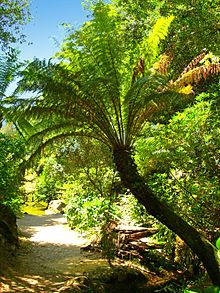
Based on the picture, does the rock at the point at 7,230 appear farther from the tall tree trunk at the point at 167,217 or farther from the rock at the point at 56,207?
the rock at the point at 56,207

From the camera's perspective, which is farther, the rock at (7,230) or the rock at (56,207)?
the rock at (56,207)

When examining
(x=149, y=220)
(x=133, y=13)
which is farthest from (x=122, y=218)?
(x=133, y=13)

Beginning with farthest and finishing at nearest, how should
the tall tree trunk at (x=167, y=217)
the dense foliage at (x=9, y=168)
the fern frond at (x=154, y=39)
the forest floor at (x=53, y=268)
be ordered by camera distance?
the dense foliage at (x=9, y=168), the fern frond at (x=154, y=39), the forest floor at (x=53, y=268), the tall tree trunk at (x=167, y=217)

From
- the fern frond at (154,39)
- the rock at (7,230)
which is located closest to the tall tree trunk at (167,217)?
the fern frond at (154,39)

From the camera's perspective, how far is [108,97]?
5504 millimetres

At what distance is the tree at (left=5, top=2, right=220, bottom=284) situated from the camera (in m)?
5.23

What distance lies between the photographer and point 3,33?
9.17 m

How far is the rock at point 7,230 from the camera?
7277 mm

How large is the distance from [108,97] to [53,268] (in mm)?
3858

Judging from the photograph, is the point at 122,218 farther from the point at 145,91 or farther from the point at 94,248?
the point at 145,91

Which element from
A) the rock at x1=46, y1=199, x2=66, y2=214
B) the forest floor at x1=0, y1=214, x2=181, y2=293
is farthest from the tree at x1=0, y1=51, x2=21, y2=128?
the rock at x1=46, y1=199, x2=66, y2=214

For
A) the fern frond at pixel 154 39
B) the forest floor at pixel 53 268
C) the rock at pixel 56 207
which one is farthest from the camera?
the rock at pixel 56 207

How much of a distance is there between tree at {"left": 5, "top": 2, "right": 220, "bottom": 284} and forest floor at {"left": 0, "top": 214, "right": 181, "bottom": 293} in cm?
178

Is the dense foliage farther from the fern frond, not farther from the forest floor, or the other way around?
the fern frond
